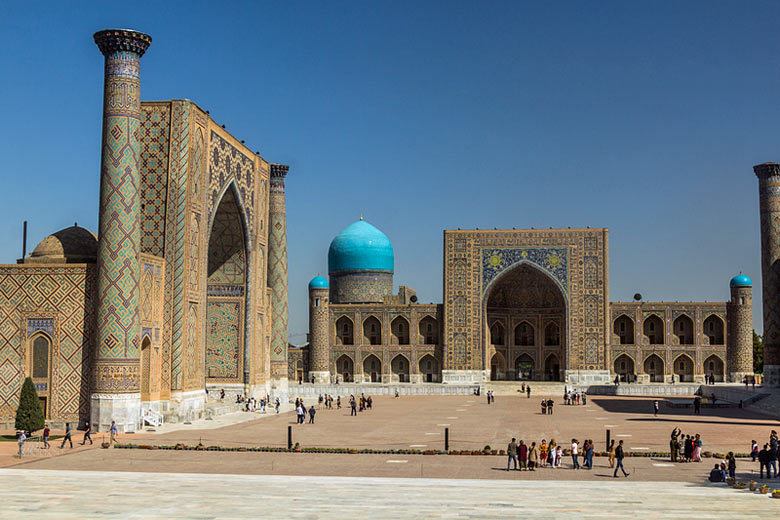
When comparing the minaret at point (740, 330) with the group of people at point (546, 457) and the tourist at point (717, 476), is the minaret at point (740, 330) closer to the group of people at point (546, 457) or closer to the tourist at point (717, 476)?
the group of people at point (546, 457)

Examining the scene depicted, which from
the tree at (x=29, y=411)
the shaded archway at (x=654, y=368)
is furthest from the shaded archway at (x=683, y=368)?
the tree at (x=29, y=411)

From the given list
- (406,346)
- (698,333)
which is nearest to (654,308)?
(698,333)

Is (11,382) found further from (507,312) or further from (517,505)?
(507,312)

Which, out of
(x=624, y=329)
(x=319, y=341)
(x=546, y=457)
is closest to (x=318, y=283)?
(x=319, y=341)

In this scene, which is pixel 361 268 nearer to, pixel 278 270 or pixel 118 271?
pixel 278 270

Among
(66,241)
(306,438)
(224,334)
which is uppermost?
(66,241)

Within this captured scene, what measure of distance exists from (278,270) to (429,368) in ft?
58.6

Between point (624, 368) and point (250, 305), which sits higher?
point (250, 305)

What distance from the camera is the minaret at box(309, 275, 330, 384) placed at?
54.3 m

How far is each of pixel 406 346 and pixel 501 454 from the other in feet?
113

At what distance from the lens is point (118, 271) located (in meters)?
25.0

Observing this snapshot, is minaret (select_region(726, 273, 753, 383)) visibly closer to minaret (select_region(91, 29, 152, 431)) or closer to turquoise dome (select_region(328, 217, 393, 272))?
turquoise dome (select_region(328, 217, 393, 272))

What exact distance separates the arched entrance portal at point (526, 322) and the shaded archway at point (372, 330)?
23.3ft

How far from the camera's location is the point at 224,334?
117 ft
